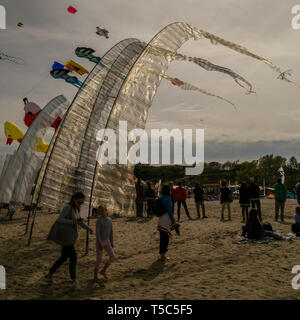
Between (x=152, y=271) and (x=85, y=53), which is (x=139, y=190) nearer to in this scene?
(x=85, y=53)

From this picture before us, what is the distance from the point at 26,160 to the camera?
18.6 metres

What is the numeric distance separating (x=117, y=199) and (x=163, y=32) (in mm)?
7308

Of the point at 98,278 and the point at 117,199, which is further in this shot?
the point at 117,199

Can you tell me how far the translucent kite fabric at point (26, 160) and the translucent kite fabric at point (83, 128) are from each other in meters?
4.32

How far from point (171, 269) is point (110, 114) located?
544cm

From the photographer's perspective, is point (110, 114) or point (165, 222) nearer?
point (165, 222)

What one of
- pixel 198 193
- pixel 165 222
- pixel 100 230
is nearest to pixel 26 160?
pixel 198 193

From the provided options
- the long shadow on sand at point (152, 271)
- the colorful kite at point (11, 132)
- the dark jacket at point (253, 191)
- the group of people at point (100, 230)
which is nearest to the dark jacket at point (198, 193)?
the dark jacket at point (253, 191)

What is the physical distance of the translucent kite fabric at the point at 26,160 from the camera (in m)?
18.6
